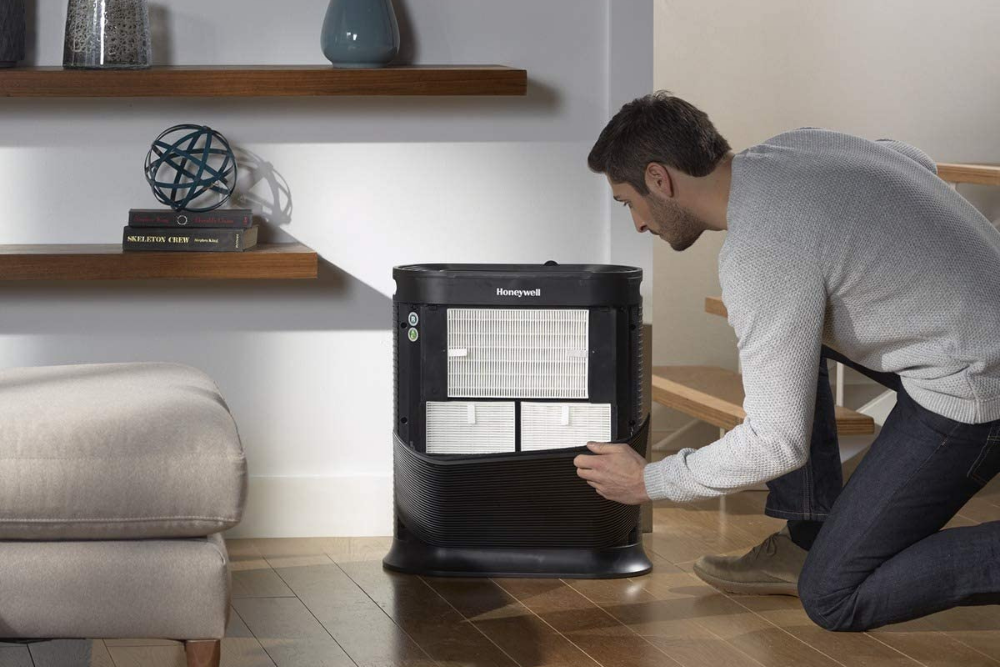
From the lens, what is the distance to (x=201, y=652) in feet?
6.01

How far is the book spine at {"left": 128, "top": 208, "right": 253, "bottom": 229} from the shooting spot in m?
2.69

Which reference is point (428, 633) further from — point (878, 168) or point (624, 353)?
point (878, 168)

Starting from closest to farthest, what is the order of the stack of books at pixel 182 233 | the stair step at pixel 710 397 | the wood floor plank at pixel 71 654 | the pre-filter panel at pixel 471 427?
the wood floor plank at pixel 71 654
the pre-filter panel at pixel 471 427
the stack of books at pixel 182 233
the stair step at pixel 710 397

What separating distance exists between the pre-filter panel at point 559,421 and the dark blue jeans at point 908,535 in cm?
56

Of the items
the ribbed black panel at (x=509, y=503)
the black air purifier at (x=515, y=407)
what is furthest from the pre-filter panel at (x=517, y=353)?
the ribbed black panel at (x=509, y=503)

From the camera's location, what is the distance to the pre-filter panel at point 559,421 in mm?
2555

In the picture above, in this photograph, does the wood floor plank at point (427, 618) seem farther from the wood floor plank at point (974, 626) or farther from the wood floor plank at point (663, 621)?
the wood floor plank at point (974, 626)

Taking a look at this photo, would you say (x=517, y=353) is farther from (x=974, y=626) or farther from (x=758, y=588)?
(x=974, y=626)

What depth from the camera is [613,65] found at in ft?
9.51

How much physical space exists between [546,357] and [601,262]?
1.59ft

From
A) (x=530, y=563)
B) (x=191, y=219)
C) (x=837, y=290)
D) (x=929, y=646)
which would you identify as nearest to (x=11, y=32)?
(x=191, y=219)

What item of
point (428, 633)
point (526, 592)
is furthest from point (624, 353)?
point (428, 633)

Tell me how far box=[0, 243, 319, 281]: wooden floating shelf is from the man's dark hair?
84 cm

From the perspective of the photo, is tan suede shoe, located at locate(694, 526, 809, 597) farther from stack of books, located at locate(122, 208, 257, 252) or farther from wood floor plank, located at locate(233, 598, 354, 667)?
stack of books, located at locate(122, 208, 257, 252)
